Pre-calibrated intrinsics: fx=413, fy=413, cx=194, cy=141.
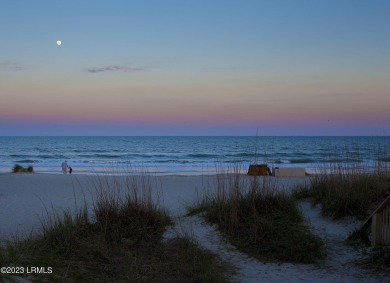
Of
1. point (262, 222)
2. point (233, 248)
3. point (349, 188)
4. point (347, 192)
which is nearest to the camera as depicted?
point (233, 248)

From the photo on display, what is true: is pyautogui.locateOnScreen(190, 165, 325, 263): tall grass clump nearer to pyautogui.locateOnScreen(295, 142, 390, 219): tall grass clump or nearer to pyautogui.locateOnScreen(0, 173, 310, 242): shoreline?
pyautogui.locateOnScreen(0, 173, 310, 242): shoreline

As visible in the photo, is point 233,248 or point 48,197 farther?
point 48,197

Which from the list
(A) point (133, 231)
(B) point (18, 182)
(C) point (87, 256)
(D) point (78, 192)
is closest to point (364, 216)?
(A) point (133, 231)

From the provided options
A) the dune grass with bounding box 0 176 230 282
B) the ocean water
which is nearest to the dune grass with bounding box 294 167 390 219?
the ocean water

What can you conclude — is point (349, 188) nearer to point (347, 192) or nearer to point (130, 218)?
point (347, 192)

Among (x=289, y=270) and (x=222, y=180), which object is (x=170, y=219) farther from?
(x=289, y=270)

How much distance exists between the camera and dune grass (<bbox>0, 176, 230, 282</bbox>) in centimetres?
Result: 468

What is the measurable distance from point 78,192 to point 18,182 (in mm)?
4089

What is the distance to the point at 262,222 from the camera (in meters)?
6.31

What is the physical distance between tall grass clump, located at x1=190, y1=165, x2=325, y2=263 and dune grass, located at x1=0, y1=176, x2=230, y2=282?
0.81 m

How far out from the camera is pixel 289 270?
5.21m

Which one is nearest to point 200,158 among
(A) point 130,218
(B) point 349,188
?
(B) point 349,188

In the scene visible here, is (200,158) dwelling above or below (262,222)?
below

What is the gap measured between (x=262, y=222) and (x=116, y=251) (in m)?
2.24
